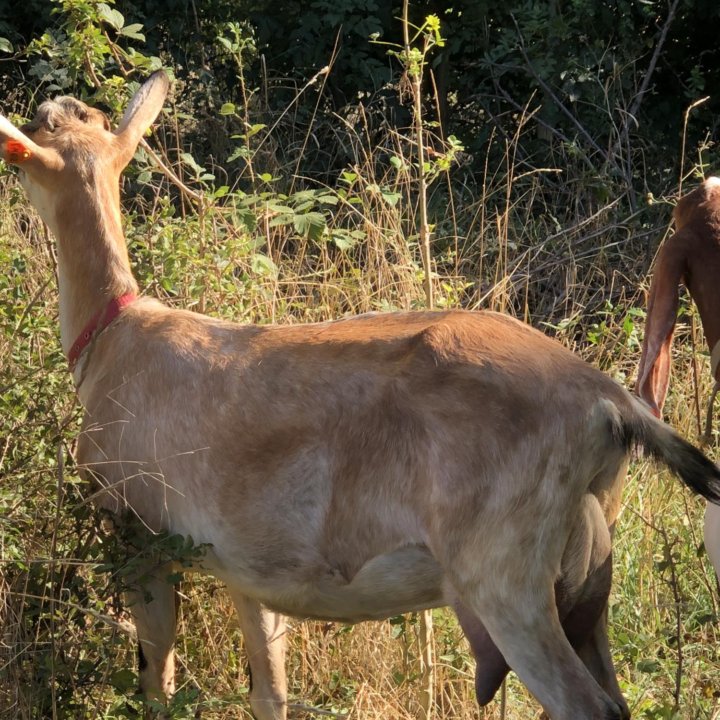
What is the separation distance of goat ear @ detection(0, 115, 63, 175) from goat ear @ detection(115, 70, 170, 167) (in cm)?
27

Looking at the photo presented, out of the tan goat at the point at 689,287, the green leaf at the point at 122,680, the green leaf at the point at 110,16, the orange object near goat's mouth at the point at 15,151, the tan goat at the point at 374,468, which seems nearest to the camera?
the tan goat at the point at 374,468

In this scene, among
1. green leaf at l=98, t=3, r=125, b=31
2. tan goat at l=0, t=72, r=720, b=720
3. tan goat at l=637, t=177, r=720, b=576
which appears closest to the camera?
tan goat at l=0, t=72, r=720, b=720

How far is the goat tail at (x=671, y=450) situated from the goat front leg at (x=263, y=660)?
4.90 ft

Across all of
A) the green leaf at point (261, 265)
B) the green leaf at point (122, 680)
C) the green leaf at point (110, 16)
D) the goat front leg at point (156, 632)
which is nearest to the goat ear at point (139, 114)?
the green leaf at point (110, 16)

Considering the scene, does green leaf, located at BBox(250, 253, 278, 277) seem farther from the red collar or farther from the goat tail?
the goat tail

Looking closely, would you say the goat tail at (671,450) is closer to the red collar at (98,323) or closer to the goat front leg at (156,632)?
the goat front leg at (156,632)

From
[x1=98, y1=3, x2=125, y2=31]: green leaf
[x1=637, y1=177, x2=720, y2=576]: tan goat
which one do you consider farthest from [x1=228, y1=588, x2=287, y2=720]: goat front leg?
[x1=98, y1=3, x2=125, y2=31]: green leaf

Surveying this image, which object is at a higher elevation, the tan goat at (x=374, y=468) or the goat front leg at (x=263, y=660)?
the tan goat at (x=374, y=468)

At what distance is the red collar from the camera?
4027mm

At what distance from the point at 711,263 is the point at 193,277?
7.39 ft

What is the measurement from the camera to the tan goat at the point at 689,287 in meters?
3.45

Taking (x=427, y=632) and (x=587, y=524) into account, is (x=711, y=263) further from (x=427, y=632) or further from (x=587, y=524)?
(x=427, y=632)

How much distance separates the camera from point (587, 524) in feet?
10.3

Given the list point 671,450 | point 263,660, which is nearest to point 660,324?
point 671,450
